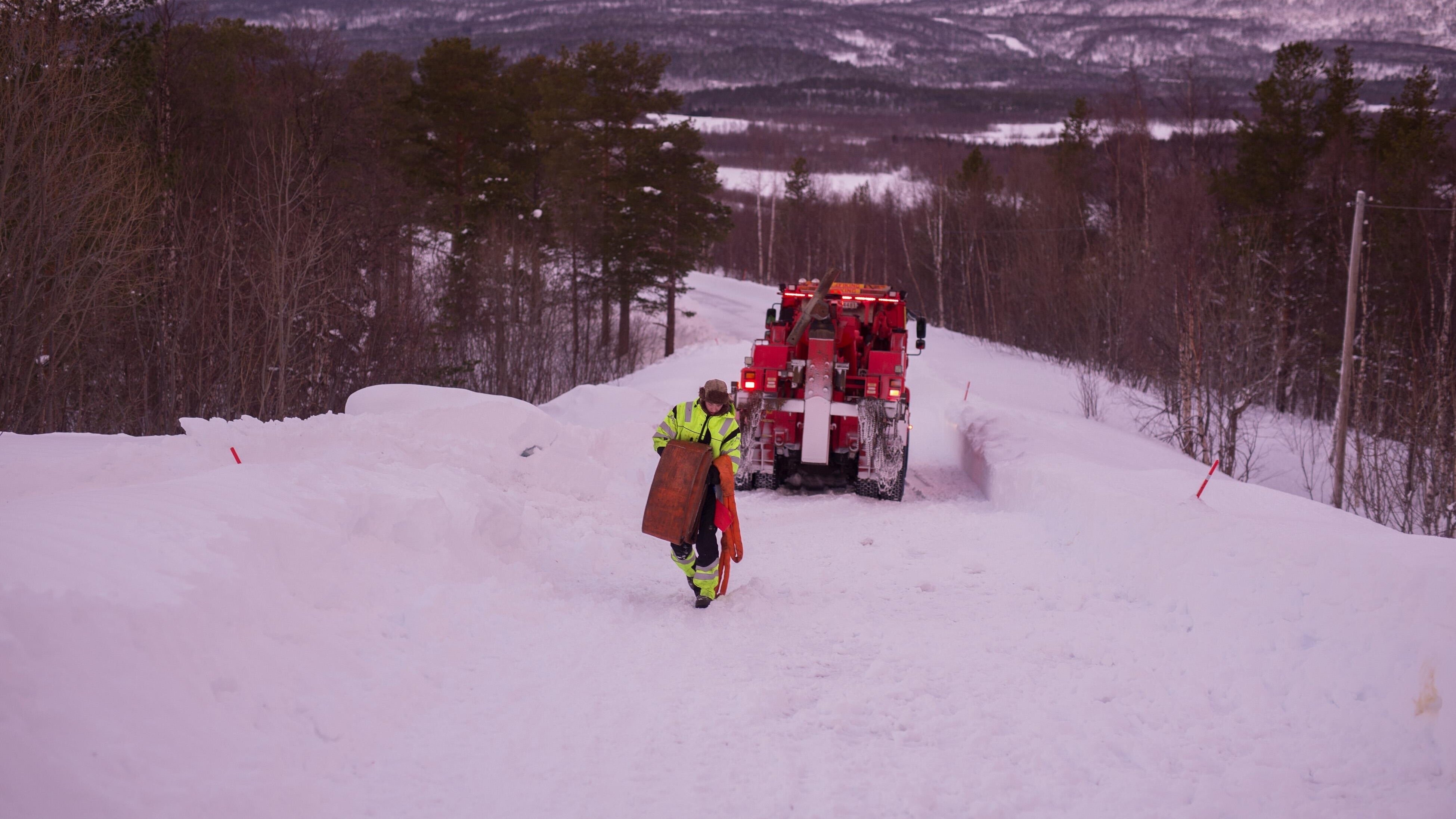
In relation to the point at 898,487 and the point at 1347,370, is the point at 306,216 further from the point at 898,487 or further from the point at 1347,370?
the point at 1347,370

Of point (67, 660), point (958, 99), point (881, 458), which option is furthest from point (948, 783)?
point (958, 99)

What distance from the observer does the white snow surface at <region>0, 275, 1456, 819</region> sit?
14.5 ft

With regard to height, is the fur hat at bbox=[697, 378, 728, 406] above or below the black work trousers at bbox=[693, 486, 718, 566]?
above

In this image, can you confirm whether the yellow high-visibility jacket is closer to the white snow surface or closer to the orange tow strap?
the orange tow strap

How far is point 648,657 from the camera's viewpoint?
6301mm

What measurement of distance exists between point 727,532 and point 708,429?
0.83 meters

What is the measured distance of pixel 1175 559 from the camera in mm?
7605

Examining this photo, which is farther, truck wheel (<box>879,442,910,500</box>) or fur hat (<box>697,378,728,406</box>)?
truck wheel (<box>879,442,910,500</box>)

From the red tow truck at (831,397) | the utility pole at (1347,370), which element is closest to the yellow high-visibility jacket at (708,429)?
the red tow truck at (831,397)

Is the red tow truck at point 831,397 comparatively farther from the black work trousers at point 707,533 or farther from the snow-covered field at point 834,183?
the snow-covered field at point 834,183

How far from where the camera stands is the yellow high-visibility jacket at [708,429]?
752 centimetres

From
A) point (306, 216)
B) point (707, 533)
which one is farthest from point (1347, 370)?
point (306, 216)

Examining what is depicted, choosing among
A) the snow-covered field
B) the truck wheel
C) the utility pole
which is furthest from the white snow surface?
the snow-covered field

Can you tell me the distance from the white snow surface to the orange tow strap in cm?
31
